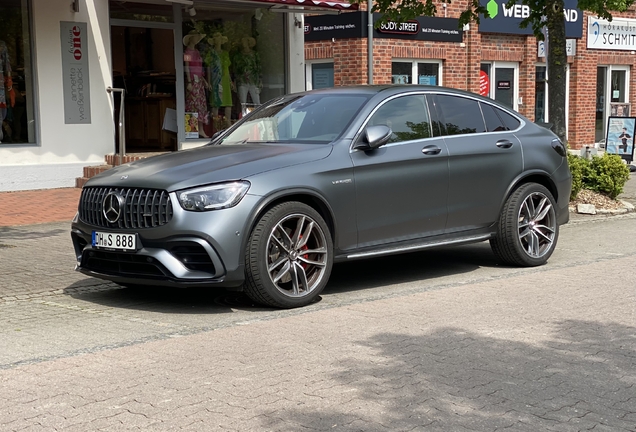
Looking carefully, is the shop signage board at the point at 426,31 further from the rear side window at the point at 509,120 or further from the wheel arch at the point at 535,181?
the wheel arch at the point at 535,181

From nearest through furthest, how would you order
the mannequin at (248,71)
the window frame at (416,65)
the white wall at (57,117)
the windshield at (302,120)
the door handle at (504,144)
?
the windshield at (302,120) → the door handle at (504,144) → the white wall at (57,117) → the mannequin at (248,71) → the window frame at (416,65)

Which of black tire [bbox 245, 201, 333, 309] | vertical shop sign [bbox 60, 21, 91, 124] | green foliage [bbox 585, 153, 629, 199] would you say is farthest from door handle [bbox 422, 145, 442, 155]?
vertical shop sign [bbox 60, 21, 91, 124]

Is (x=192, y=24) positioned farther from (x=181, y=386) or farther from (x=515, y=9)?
(x=181, y=386)

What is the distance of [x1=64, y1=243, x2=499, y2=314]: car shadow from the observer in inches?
279

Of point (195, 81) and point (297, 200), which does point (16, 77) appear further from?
point (297, 200)

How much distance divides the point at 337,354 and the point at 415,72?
60.3 ft

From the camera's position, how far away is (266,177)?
6688mm

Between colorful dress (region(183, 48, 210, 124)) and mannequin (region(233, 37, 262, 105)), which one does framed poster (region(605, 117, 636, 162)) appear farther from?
colorful dress (region(183, 48, 210, 124))

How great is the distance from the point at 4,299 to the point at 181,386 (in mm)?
3085

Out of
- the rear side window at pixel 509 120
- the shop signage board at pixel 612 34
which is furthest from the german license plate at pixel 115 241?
the shop signage board at pixel 612 34

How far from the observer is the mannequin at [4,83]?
49.5ft

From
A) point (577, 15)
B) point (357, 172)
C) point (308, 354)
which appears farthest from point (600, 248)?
point (577, 15)

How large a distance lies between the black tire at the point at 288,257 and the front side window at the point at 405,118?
3.93 ft

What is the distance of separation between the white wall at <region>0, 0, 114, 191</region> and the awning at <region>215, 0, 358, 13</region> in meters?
2.46
